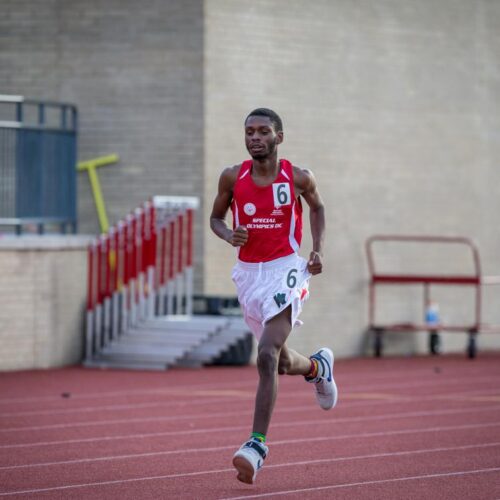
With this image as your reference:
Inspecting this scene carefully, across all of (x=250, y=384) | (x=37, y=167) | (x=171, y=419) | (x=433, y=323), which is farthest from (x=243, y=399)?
(x=433, y=323)

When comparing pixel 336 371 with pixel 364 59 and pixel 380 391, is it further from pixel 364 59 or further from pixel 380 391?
pixel 364 59

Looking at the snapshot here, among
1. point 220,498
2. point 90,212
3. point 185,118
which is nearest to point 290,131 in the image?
point 185,118

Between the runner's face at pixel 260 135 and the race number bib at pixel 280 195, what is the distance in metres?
0.21

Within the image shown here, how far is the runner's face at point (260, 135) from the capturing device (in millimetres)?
8281

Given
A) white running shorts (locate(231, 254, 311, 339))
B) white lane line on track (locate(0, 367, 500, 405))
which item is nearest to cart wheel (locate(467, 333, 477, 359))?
white lane line on track (locate(0, 367, 500, 405))

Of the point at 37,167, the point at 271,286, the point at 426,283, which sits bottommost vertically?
the point at 426,283

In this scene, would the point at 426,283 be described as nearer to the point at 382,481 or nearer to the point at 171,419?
the point at 171,419

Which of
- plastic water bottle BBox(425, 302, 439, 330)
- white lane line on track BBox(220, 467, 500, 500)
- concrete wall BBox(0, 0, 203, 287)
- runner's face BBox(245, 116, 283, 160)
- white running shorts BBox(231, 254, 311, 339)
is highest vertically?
concrete wall BBox(0, 0, 203, 287)

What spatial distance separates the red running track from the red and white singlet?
140cm

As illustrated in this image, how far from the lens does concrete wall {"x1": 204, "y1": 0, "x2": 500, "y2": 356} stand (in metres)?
17.7

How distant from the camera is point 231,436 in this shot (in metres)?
10.5

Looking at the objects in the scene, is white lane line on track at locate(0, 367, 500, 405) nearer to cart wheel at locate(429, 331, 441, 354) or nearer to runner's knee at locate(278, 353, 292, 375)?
cart wheel at locate(429, 331, 441, 354)

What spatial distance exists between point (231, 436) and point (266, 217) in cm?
270

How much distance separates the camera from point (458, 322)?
20.2m
